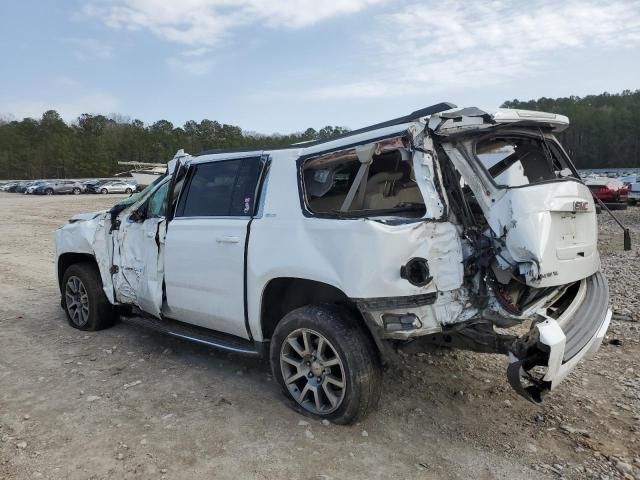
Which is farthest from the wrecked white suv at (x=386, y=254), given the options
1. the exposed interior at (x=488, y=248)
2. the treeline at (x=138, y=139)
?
the treeline at (x=138, y=139)

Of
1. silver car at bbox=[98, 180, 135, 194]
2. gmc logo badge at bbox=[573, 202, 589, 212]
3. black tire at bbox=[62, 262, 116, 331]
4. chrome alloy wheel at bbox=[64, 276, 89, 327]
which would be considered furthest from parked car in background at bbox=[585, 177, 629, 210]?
silver car at bbox=[98, 180, 135, 194]

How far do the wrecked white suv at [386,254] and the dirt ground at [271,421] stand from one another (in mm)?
354

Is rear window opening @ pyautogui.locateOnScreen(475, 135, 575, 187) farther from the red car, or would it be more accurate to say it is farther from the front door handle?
the red car

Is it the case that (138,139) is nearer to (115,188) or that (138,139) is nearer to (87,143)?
(87,143)

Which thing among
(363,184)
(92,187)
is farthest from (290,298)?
(92,187)

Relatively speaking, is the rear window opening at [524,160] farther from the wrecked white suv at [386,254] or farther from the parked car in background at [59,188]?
the parked car in background at [59,188]

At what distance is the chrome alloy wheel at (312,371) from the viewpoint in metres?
3.40

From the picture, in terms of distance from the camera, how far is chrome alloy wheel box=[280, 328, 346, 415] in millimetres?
3398

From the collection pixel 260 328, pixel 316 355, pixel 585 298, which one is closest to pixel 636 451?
pixel 585 298

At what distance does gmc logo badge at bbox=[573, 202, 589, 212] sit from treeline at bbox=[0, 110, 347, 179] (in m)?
89.0

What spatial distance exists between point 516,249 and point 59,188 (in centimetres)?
5820

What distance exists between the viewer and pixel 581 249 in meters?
3.42

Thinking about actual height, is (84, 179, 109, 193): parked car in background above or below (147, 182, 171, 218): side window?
below

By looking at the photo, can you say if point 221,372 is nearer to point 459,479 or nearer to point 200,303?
point 200,303
